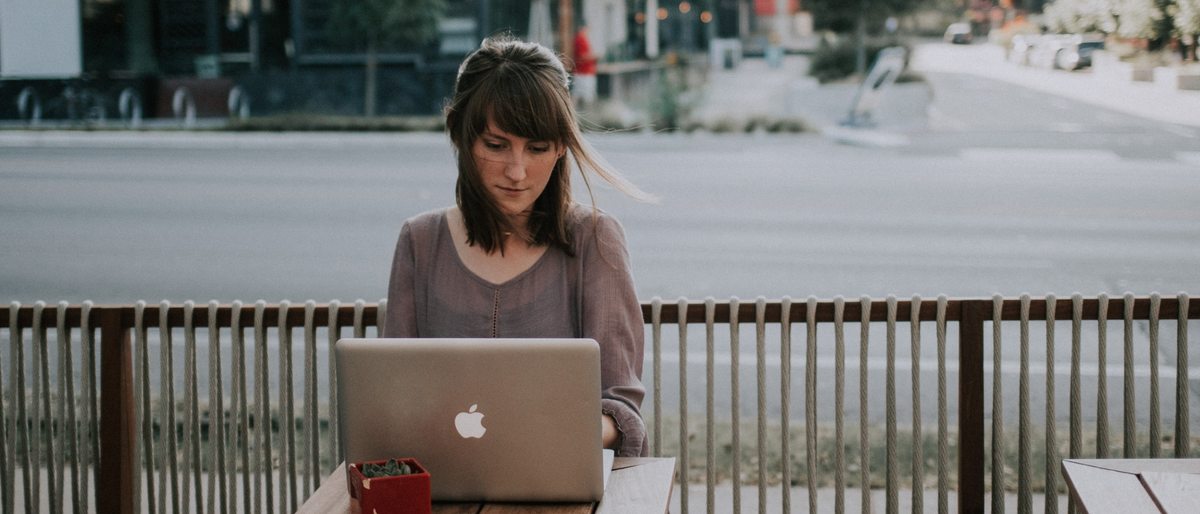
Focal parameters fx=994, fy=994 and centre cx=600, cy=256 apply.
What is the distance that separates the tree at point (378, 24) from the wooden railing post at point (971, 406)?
15885 millimetres

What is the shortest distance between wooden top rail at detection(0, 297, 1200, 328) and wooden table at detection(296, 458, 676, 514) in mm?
895

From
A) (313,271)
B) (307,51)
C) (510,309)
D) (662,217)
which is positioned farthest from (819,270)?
(307,51)

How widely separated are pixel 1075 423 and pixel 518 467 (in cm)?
183

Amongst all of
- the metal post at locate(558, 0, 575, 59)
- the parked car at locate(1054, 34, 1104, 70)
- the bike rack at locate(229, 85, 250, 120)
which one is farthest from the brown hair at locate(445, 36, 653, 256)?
the bike rack at locate(229, 85, 250, 120)

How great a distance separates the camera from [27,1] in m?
14.1

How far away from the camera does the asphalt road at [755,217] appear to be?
22.8ft

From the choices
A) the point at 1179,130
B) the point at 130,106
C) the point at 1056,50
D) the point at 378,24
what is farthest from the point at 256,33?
the point at 1056,50

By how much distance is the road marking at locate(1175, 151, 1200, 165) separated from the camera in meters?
9.99

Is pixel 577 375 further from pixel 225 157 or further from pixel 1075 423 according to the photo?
pixel 225 157

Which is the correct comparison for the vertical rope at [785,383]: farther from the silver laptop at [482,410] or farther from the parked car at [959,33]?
the parked car at [959,33]

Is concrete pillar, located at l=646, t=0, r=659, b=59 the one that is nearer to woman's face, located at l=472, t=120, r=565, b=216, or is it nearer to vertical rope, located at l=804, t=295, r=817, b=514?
vertical rope, located at l=804, t=295, r=817, b=514

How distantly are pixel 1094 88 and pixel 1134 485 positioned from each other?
5.21 metres

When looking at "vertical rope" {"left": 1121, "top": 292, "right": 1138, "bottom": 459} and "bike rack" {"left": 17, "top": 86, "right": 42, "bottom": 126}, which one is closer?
"vertical rope" {"left": 1121, "top": 292, "right": 1138, "bottom": 459}

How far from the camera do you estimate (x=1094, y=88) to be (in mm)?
6250
